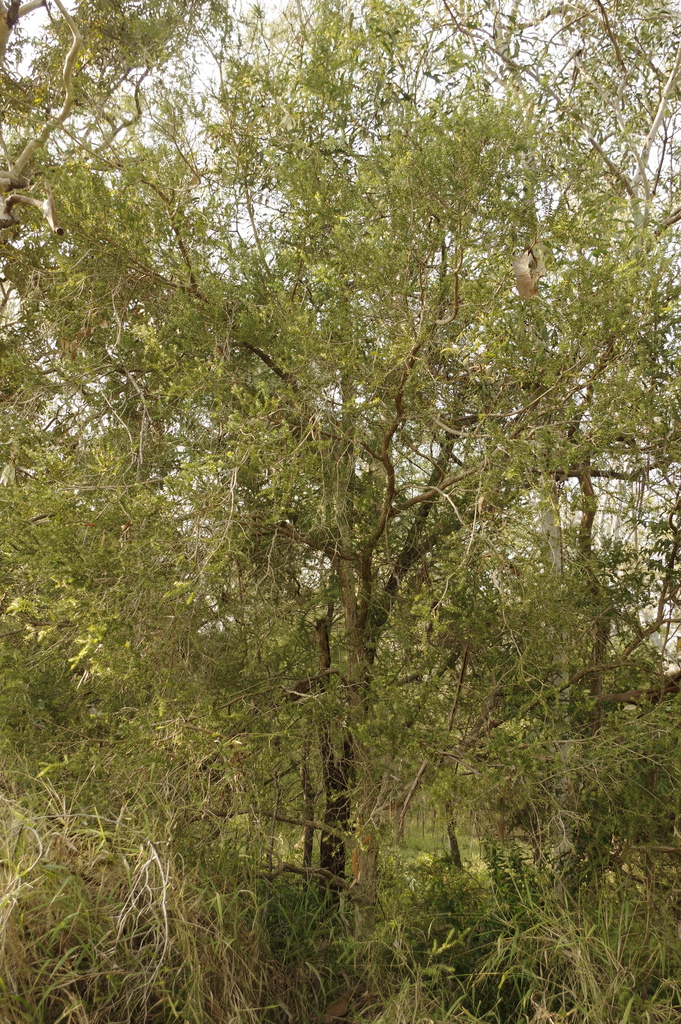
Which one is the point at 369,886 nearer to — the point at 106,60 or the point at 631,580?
the point at 631,580

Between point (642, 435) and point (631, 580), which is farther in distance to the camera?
Result: point (631, 580)

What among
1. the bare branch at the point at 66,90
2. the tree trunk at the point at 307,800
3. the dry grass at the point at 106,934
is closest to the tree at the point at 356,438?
the tree trunk at the point at 307,800

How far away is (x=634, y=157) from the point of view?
19.3 ft

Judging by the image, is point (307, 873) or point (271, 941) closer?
point (271, 941)

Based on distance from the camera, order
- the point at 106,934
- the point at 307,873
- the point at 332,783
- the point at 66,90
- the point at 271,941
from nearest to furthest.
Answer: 1. the point at 106,934
2. the point at 271,941
3. the point at 66,90
4. the point at 307,873
5. the point at 332,783

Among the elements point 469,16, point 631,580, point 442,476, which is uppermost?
point 469,16

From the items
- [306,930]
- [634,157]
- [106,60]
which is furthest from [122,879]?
[106,60]

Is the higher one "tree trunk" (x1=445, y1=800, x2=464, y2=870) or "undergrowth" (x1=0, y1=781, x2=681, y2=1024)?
"tree trunk" (x1=445, y1=800, x2=464, y2=870)

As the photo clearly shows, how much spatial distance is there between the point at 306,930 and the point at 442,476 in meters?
2.41

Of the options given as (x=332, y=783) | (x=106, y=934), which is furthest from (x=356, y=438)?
(x=106, y=934)

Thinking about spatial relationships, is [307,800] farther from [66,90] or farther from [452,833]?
[66,90]

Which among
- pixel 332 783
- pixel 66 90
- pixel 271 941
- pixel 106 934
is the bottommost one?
pixel 271 941

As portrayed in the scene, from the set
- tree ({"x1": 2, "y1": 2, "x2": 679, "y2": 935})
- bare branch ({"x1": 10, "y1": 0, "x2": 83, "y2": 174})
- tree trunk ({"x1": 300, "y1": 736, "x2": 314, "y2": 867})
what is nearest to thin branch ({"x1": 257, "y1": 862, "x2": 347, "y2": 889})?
tree ({"x1": 2, "y1": 2, "x2": 679, "y2": 935})

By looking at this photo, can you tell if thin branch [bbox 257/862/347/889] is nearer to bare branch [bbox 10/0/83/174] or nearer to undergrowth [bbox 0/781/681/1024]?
undergrowth [bbox 0/781/681/1024]
